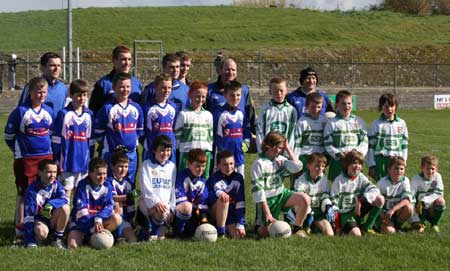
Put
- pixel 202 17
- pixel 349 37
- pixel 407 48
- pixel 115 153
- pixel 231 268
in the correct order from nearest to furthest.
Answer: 1. pixel 231 268
2. pixel 115 153
3. pixel 407 48
4. pixel 349 37
5. pixel 202 17

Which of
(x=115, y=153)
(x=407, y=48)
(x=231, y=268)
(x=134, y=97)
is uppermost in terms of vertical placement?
(x=407, y=48)

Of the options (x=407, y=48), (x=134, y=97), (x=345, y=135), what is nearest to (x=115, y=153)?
(x=134, y=97)

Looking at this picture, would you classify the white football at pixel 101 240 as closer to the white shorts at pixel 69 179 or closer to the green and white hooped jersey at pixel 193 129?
the white shorts at pixel 69 179

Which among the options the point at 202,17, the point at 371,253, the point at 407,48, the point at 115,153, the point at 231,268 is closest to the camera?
the point at 231,268

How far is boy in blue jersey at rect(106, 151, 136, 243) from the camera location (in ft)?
25.0

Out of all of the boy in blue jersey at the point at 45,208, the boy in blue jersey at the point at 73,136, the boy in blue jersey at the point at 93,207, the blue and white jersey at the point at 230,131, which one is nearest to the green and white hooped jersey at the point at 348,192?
the blue and white jersey at the point at 230,131

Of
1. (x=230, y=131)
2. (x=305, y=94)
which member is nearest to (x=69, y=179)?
(x=230, y=131)

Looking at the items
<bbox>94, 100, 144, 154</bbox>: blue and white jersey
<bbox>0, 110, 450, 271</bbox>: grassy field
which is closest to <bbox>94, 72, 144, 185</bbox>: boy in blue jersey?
<bbox>94, 100, 144, 154</bbox>: blue and white jersey

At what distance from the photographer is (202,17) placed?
60156 millimetres

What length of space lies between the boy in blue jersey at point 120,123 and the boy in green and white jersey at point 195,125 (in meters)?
0.46

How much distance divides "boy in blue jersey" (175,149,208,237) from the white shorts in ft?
3.45

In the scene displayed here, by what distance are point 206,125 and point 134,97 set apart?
0.87 metres

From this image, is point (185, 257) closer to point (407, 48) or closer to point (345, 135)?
point (345, 135)

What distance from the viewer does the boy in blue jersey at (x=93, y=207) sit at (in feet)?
24.3
